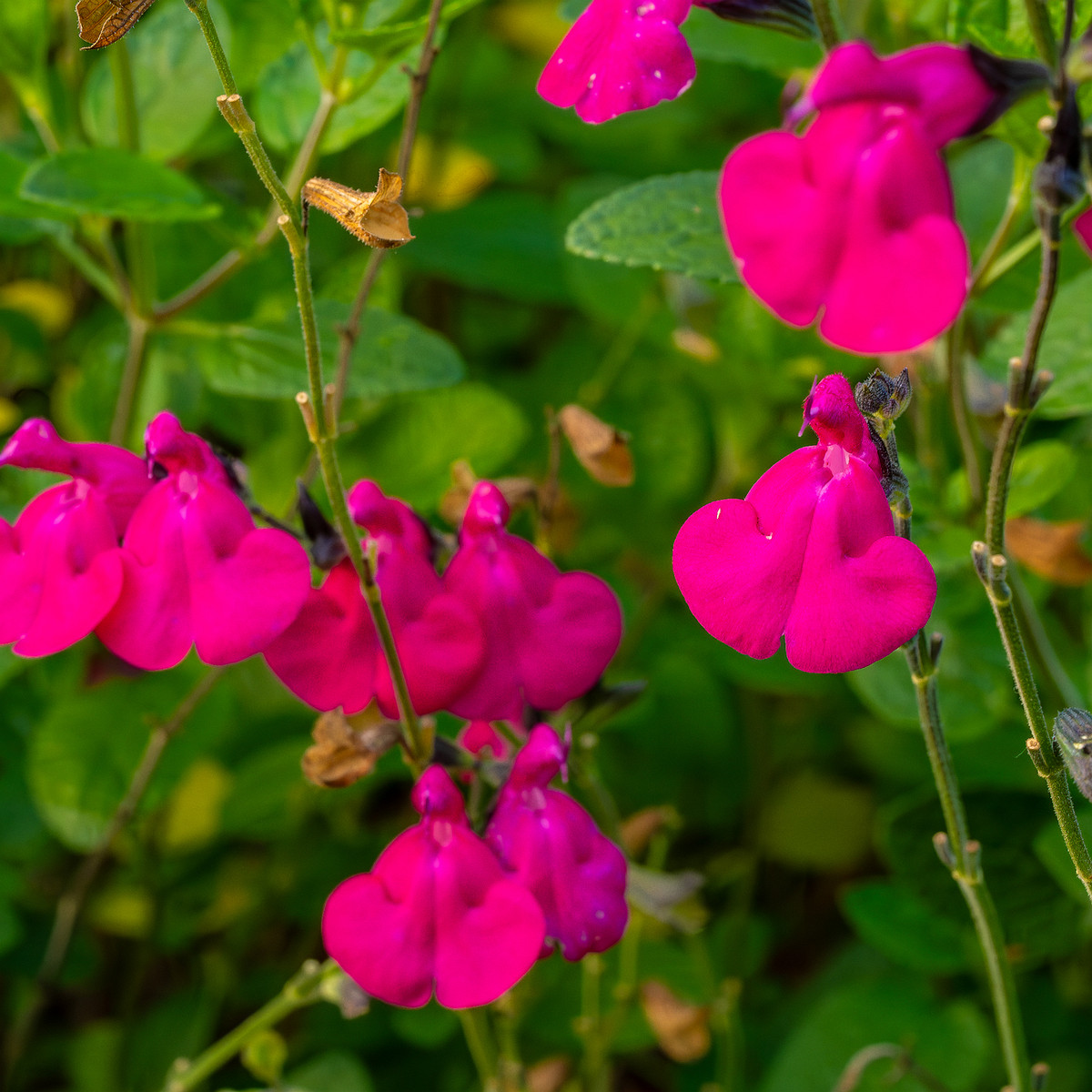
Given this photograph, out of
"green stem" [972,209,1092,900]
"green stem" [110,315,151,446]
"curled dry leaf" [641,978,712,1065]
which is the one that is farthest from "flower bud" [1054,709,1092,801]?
"green stem" [110,315,151,446]

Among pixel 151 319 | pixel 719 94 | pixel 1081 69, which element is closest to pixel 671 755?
pixel 151 319

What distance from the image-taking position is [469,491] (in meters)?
0.69

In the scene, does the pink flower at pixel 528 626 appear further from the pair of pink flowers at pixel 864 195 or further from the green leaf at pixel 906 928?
the green leaf at pixel 906 928

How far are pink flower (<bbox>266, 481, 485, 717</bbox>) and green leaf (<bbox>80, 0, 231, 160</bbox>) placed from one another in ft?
1.47

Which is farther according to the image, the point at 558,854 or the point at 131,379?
the point at 131,379

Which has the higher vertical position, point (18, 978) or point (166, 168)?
point (166, 168)

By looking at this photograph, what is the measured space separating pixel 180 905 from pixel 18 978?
0.15 m

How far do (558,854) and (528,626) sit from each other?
0.31 feet

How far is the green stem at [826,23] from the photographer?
1.69ft

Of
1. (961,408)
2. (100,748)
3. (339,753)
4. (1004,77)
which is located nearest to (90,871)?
(100,748)

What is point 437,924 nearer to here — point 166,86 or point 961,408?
point 961,408

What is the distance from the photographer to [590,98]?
1.53 feet

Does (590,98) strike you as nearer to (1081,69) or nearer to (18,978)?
(1081,69)

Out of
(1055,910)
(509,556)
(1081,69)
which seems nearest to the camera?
(1081,69)
